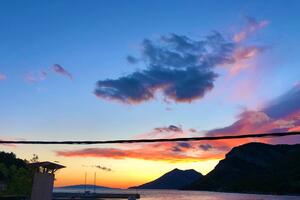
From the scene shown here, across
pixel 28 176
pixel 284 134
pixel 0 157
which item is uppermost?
pixel 0 157

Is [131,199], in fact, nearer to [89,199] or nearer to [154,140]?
[89,199]

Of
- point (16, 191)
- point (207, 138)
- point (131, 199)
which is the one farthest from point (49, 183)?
point (131, 199)

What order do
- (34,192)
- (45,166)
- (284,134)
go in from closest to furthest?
1. (284,134)
2. (34,192)
3. (45,166)

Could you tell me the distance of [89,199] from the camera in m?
→ 166

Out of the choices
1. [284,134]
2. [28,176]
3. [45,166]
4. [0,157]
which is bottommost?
[284,134]

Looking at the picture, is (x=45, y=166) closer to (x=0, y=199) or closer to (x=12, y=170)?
(x=0, y=199)

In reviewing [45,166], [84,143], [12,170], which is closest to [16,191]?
[12,170]

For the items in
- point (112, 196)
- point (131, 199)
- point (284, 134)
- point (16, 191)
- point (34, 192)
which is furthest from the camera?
point (112, 196)

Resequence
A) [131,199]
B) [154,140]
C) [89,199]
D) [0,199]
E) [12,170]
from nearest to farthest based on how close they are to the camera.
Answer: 1. [154,140]
2. [0,199]
3. [12,170]
4. [131,199]
5. [89,199]

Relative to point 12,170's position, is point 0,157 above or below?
above

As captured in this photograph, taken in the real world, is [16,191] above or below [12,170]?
below

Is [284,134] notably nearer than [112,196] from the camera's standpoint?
Yes

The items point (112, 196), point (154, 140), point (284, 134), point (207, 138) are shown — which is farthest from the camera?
point (112, 196)

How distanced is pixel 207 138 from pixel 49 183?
2195cm
